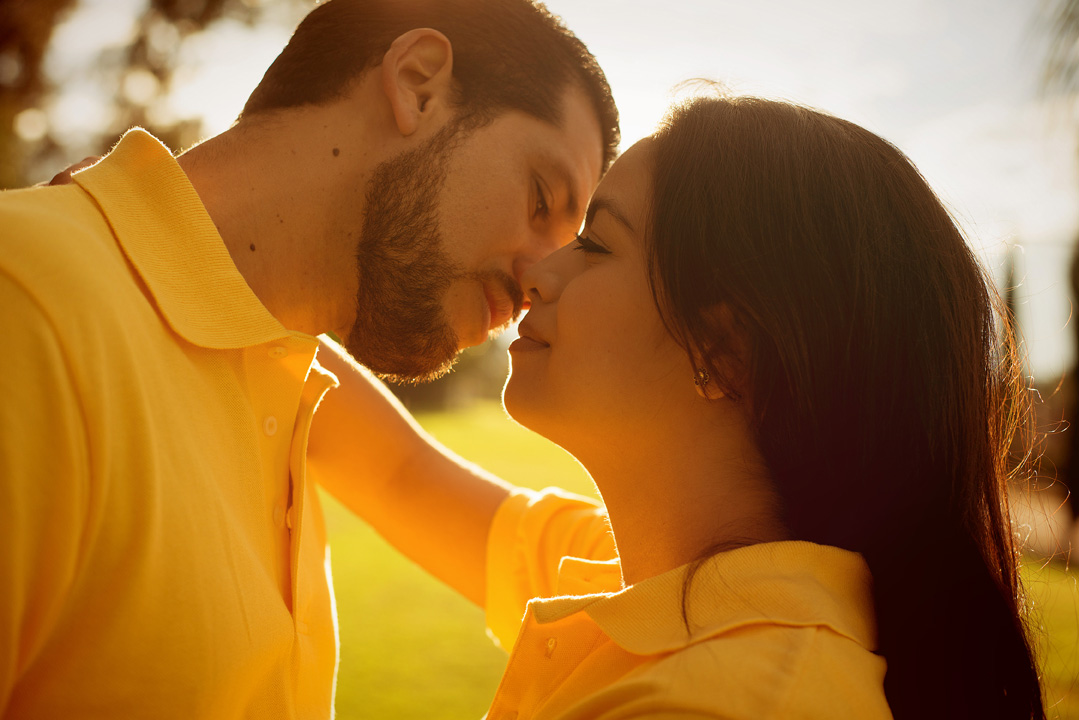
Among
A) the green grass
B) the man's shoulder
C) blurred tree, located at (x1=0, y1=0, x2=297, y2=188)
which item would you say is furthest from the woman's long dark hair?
blurred tree, located at (x1=0, y1=0, x2=297, y2=188)

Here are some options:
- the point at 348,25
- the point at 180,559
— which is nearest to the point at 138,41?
the point at 348,25

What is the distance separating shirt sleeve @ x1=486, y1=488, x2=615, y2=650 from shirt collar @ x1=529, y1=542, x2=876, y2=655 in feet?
2.51

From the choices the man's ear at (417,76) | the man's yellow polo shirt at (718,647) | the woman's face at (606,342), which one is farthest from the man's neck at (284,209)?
the man's yellow polo shirt at (718,647)

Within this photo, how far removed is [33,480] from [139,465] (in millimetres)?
167

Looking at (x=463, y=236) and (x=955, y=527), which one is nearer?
(x=955, y=527)

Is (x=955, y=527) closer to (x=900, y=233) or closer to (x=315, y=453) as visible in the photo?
(x=900, y=233)

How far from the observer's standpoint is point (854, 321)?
156cm

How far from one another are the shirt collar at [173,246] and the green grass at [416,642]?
2155mm

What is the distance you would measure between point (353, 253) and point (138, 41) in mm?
14576

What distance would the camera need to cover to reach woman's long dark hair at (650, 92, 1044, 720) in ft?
4.91

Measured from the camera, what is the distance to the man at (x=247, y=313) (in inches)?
47.4

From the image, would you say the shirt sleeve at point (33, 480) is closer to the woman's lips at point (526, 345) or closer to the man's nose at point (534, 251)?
the woman's lips at point (526, 345)

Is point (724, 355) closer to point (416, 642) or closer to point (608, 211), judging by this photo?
point (608, 211)

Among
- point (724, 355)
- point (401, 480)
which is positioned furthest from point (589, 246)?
point (401, 480)
